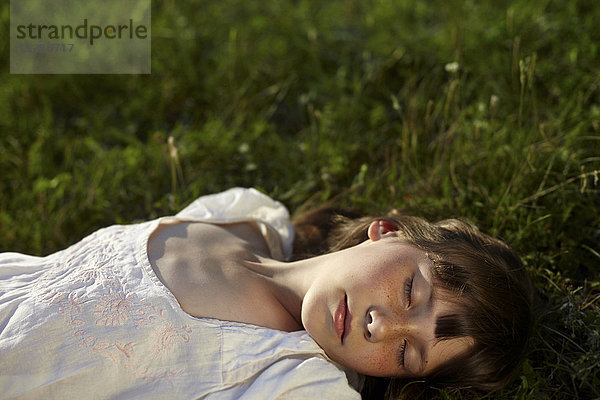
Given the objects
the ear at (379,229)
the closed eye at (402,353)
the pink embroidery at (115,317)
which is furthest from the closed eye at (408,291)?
the pink embroidery at (115,317)

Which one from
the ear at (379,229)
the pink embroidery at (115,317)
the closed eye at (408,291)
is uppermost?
the ear at (379,229)

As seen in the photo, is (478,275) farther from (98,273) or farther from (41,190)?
(41,190)

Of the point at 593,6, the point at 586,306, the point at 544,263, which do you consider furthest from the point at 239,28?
the point at 586,306

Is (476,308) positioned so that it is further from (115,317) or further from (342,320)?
(115,317)

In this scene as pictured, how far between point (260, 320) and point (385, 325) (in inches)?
17.5

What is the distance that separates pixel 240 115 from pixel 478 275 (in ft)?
5.98

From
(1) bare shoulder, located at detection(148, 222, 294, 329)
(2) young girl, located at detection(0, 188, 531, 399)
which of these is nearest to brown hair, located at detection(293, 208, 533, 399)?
(2) young girl, located at detection(0, 188, 531, 399)

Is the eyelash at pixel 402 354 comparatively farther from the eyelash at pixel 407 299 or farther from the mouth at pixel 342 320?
the mouth at pixel 342 320

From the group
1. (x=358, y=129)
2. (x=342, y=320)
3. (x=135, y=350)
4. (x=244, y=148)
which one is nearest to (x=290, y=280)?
(x=342, y=320)

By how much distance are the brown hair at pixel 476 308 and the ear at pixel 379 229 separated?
0.07 m

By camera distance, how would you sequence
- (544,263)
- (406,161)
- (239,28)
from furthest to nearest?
(239,28)
(406,161)
(544,263)

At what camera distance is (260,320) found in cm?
210

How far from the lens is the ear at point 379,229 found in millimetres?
2253

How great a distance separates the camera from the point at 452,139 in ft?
9.66
